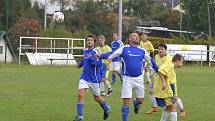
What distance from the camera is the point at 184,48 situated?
55.2 m

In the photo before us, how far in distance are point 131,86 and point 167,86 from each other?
3.67ft

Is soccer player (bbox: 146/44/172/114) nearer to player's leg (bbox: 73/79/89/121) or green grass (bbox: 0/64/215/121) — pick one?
green grass (bbox: 0/64/215/121)

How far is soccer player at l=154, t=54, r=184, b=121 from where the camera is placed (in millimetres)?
12844

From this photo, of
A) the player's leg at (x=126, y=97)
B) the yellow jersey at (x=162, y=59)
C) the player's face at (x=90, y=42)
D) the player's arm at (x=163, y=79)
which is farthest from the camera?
the yellow jersey at (x=162, y=59)

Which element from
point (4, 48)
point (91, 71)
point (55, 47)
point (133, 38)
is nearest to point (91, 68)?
point (91, 71)

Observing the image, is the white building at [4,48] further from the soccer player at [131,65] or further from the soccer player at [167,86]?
the soccer player at [167,86]

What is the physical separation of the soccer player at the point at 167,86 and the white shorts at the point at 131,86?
683 millimetres

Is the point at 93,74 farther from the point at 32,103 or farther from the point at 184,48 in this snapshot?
the point at 184,48

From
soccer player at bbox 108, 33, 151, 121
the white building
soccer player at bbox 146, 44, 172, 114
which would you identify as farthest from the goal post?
soccer player at bbox 108, 33, 151, 121

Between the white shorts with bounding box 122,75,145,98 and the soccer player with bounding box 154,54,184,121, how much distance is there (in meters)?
0.68

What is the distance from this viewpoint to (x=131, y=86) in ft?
45.4

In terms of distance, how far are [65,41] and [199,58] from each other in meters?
12.1

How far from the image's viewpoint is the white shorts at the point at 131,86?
45.1ft

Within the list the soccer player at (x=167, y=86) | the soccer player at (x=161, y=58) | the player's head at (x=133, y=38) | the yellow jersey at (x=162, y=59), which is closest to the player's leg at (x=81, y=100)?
the player's head at (x=133, y=38)
